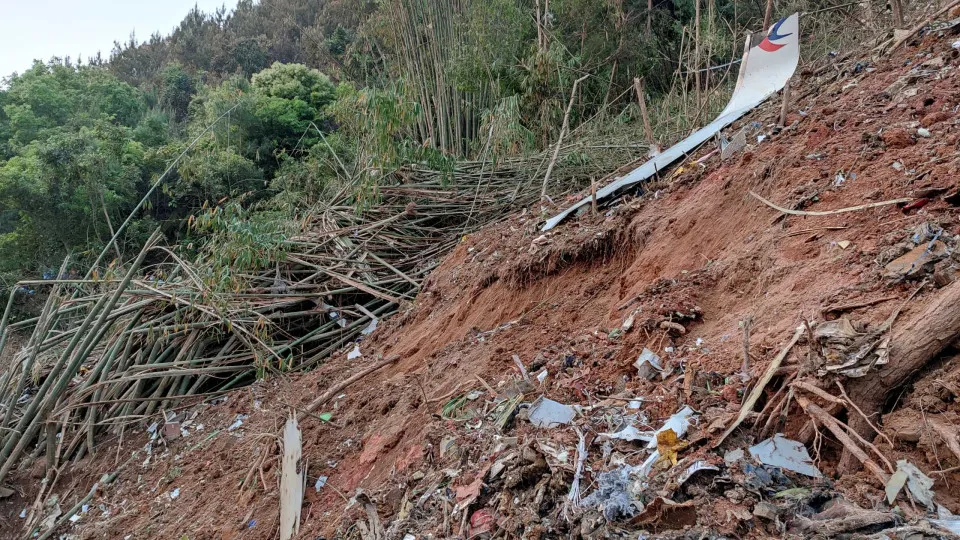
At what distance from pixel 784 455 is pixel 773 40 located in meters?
3.34

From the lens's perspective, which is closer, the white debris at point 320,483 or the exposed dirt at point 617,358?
the exposed dirt at point 617,358

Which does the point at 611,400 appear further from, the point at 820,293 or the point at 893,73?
the point at 893,73

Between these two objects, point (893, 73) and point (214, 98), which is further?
point (214, 98)

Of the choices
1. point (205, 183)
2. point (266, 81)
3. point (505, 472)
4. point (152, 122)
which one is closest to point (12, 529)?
point (505, 472)

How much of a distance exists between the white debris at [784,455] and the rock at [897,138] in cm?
159

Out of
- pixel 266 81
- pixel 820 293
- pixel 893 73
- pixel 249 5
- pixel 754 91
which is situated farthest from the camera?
pixel 249 5

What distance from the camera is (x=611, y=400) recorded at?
2.05 metres

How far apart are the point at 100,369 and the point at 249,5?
69.3ft

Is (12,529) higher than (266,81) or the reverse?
the reverse

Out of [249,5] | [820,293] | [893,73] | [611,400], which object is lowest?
[611,400]

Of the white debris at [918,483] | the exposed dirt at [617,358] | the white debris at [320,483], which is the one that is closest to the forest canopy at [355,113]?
the exposed dirt at [617,358]

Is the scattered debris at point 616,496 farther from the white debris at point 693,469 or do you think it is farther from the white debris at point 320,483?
the white debris at point 320,483

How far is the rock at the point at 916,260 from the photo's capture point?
1747 mm

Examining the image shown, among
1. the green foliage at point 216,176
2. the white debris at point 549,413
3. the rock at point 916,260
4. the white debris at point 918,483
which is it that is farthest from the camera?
the green foliage at point 216,176
